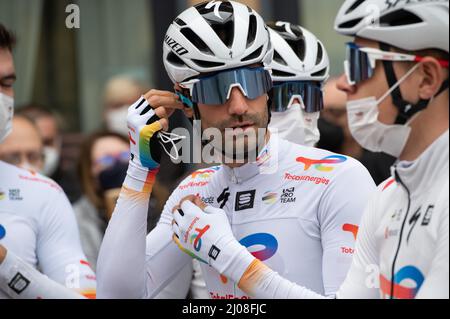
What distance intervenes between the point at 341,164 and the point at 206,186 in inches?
25.1

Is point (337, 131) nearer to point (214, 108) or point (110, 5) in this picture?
point (214, 108)

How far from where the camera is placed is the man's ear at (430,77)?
3.62 m

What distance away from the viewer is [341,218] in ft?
15.2

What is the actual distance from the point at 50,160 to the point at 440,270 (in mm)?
5798

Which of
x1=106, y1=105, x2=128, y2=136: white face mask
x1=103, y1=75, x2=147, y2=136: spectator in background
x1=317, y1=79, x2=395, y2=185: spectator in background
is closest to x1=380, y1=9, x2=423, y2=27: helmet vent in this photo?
x1=317, y1=79, x2=395, y2=185: spectator in background

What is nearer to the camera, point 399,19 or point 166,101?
point 399,19

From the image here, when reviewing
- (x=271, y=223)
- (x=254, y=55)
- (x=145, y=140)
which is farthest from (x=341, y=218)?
(x=145, y=140)

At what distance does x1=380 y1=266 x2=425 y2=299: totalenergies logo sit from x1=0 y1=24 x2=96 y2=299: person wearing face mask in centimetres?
193

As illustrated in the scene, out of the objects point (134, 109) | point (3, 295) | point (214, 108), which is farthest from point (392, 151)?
point (3, 295)

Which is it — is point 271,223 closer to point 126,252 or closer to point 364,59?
point 126,252

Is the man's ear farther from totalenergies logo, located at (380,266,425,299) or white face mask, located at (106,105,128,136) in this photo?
white face mask, located at (106,105,128,136)

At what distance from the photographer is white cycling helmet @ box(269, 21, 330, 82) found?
5750mm

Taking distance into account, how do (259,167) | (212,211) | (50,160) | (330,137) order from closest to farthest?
(212,211), (259,167), (330,137), (50,160)

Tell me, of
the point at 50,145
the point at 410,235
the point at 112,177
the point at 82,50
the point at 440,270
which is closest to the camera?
the point at 440,270
